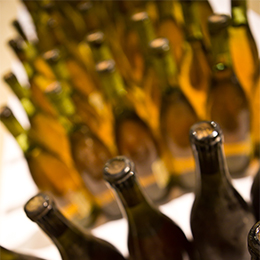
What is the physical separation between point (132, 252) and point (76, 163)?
12.2 inches

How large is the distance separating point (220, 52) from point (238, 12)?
149mm

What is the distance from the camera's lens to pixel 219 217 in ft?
1.50

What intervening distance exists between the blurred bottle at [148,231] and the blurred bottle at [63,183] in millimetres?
269

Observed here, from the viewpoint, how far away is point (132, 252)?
1.68 feet

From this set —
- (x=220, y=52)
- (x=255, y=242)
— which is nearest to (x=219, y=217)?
(x=255, y=242)

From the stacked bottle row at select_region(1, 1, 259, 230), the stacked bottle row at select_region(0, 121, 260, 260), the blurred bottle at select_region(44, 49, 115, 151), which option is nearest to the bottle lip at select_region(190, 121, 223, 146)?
the stacked bottle row at select_region(0, 121, 260, 260)

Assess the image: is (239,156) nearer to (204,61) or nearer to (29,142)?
(204,61)

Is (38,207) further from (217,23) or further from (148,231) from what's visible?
(217,23)

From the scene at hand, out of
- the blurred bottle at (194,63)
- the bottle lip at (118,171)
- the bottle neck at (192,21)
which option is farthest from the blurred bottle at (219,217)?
the bottle neck at (192,21)

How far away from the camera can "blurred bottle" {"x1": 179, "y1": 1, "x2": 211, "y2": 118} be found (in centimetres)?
73

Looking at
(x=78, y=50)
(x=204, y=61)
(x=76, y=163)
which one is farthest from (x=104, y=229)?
(x=78, y=50)

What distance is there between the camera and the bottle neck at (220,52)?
0.52 metres

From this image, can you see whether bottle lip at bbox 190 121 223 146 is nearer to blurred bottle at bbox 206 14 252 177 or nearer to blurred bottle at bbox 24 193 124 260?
blurred bottle at bbox 24 193 124 260

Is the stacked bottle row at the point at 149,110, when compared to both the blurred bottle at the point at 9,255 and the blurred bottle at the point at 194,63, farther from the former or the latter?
the blurred bottle at the point at 9,255
